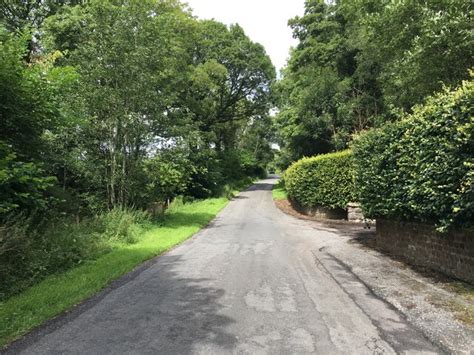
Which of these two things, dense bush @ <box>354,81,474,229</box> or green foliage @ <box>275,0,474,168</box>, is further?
green foliage @ <box>275,0,474,168</box>

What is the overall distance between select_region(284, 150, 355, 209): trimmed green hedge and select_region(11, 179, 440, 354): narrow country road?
1088 cm

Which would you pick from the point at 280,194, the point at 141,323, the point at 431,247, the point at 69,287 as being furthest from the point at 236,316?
the point at 280,194

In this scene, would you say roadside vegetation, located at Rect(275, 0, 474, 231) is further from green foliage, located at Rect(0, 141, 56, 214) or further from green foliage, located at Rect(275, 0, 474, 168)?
green foliage, located at Rect(0, 141, 56, 214)

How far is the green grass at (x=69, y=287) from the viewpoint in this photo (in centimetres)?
530

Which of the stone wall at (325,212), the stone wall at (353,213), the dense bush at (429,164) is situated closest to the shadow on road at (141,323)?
the dense bush at (429,164)

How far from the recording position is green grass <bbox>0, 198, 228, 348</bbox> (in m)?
5.30

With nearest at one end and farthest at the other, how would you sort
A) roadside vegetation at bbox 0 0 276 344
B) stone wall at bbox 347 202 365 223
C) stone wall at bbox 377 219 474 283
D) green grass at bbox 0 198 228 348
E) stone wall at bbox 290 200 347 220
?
green grass at bbox 0 198 228 348 < stone wall at bbox 377 219 474 283 < roadside vegetation at bbox 0 0 276 344 < stone wall at bbox 347 202 365 223 < stone wall at bbox 290 200 347 220

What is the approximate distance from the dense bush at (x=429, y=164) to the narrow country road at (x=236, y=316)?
2.17 meters

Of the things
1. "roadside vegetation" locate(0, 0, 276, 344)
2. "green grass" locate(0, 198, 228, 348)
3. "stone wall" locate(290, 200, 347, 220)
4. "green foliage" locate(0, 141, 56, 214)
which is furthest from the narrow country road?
"stone wall" locate(290, 200, 347, 220)

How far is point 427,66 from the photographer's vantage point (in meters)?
11.5

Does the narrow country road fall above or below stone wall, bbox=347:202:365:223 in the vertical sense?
below

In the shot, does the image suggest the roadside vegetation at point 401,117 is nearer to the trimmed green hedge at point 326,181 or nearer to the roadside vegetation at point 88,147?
the trimmed green hedge at point 326,181

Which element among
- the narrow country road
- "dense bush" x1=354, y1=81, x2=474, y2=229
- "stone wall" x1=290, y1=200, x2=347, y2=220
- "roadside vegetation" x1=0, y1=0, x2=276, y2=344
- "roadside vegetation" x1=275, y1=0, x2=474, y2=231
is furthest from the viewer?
"stone wall" x1=290, y1=200, x2=347, y2=220

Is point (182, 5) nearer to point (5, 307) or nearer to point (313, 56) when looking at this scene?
point (313, 56)
